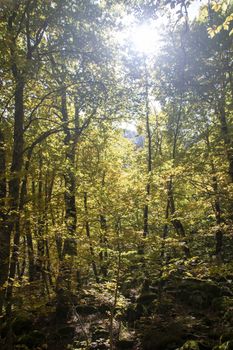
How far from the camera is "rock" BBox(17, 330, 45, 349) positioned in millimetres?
12094

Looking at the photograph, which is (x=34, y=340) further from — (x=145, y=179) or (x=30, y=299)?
(x=145, y=179)

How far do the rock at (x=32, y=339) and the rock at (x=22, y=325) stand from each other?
1.23m

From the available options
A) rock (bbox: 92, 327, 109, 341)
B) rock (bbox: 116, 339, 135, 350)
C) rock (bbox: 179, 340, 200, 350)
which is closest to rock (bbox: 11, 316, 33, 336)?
rock (bbox: 92, 327, 109, 341)

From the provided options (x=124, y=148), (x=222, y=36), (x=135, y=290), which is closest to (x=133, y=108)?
(x=222, y=36)

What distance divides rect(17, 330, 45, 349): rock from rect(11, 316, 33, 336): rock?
123 cm

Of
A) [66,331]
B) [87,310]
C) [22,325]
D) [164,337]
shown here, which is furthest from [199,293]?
[22,325]

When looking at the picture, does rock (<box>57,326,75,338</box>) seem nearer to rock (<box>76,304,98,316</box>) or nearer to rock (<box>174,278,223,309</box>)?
rock (<box>76,304,98,316</box>)

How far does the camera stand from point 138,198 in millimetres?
11453

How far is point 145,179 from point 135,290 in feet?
24.3

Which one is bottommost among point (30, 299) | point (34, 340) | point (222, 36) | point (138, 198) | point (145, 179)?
point (34, 340)

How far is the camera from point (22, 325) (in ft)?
45.7

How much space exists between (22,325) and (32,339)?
6.31ft

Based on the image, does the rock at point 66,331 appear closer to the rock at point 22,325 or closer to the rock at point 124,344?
the rock at point 22,325

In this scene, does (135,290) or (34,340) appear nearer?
(34,340)
